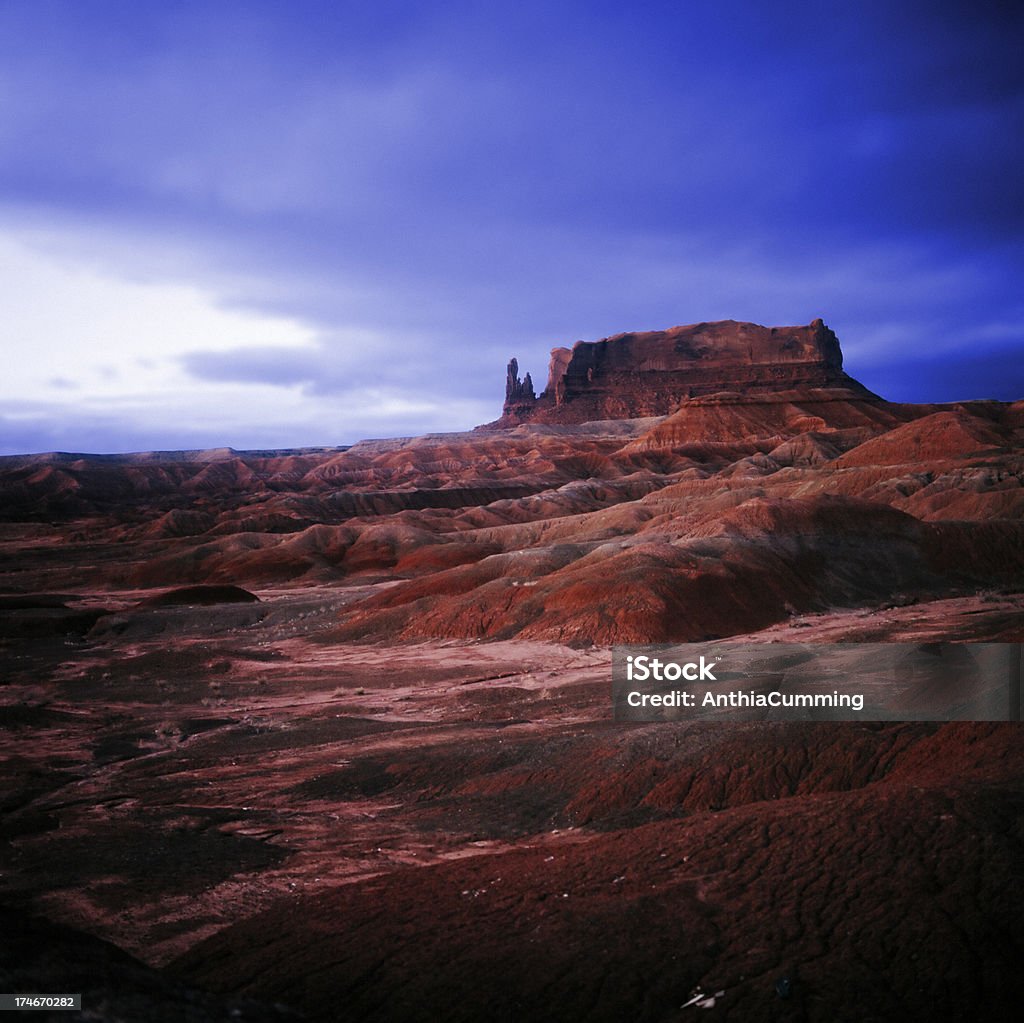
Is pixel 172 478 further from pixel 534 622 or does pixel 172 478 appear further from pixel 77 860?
pixel 77 860

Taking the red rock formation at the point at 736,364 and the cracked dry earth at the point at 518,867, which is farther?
the red rock formation at the point at 736,364

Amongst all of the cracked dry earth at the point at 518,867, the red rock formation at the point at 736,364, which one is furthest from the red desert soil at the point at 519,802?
the red rock formation at the point at 736,364

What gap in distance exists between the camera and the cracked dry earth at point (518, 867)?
779 centimetres

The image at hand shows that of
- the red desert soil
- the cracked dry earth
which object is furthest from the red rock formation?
the cracked dry earth

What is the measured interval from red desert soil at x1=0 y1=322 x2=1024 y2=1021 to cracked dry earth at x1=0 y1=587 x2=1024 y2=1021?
2.0 inches

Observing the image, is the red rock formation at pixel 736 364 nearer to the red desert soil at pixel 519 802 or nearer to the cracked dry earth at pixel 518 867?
the red desert soil at pixel 519 802

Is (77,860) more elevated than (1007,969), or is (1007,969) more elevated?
(1007,969)

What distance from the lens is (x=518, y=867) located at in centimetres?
1160

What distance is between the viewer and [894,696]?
52.1 ft

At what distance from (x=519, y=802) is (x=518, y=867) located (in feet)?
12.4

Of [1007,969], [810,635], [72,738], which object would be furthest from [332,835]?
[810,635]

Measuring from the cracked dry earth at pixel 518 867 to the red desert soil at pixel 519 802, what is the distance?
0.17 ft

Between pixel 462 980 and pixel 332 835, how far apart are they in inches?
265

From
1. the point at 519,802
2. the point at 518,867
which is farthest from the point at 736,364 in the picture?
the point at 518,867
